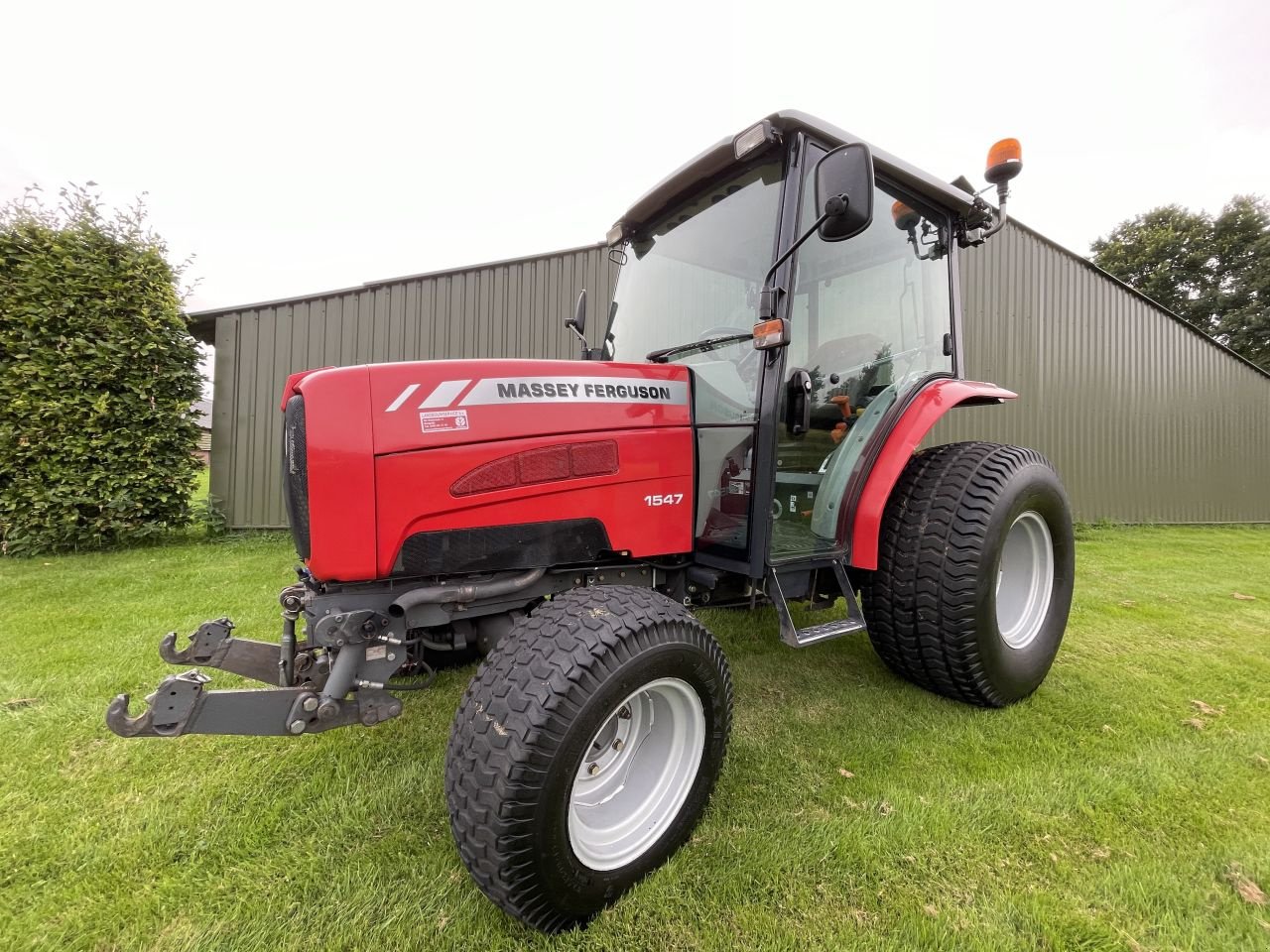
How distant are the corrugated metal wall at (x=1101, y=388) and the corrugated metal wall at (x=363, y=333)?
5.57 meters

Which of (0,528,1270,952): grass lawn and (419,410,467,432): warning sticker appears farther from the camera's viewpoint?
(419,410,467,432): warning sticker

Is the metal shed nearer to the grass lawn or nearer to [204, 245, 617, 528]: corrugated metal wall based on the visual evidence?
[204, 245, 617, 528]: corrugated metal wall

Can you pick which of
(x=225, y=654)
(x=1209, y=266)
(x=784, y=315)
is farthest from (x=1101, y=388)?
(x=1209, y=266)

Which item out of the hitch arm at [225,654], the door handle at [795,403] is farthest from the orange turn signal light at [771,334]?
the hitch arm at [225,654]

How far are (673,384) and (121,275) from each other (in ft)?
20.4

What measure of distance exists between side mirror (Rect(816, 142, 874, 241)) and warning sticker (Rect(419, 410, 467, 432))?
117 centimetres

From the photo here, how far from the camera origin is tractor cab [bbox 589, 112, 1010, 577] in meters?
2.02

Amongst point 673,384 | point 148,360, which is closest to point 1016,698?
point 673,384

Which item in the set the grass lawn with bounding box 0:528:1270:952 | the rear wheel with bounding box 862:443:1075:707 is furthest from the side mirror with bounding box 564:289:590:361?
the grass lawn with bounding box 0:528:1270:952

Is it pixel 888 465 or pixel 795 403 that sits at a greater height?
pixel 795 403

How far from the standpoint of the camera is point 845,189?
1.62 metres

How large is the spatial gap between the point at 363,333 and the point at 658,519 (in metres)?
6.02

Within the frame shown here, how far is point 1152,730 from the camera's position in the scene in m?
2.22

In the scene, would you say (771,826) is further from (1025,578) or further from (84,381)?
(84,381)
